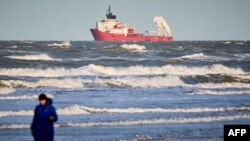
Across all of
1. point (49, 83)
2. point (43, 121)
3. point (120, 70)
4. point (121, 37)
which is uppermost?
point (121, 37)

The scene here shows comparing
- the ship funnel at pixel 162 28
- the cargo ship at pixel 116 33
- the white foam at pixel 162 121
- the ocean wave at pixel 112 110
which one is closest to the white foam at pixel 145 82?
the ocean wave at pixel 112 110

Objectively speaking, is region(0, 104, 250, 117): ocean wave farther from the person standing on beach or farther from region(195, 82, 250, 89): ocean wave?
region(195, 82, 250, 89): ocean wave

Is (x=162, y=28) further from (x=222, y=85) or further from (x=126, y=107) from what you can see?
(x=126, y=107)

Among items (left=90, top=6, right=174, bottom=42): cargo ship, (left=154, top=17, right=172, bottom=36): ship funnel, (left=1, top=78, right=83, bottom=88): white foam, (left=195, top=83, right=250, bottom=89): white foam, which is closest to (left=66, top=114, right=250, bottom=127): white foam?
(left=195, top=83, right=250, bottom=89): white foam

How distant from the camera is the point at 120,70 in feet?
137

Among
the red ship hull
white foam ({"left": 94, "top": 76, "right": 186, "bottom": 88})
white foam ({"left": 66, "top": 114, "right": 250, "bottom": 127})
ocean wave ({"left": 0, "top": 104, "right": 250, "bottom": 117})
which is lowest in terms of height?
white foam ({"left": 66, "top": 114, "right": 250, "bottom": 127})

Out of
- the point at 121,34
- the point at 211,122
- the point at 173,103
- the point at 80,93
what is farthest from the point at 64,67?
the point at 121,34

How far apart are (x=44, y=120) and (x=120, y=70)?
31.4 m

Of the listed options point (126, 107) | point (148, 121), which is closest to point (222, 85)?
point (126, 107)

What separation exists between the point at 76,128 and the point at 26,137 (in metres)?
1.69

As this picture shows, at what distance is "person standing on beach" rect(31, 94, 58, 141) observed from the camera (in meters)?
10.5

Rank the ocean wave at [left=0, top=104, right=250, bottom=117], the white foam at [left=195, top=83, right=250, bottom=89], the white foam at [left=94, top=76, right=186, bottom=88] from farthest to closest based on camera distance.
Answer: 1. the white foam at [left=94, top=76, right=186, bottom=88]
2. the white foam at [left=195, top=83, right=250, bottom=89]
3. the ocean wave at [left=0, top=104, right=250, bottom=117]

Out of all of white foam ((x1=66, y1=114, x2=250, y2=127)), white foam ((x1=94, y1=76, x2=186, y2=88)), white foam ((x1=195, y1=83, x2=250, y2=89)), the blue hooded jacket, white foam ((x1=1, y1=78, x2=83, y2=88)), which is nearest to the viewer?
the blue hooded jacket

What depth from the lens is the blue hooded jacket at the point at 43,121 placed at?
10.5 meters
